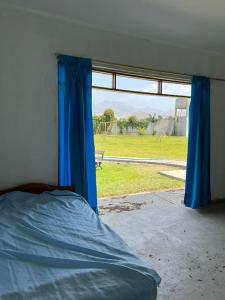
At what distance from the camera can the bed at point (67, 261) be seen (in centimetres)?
104

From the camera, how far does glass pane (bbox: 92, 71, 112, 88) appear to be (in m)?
3.19

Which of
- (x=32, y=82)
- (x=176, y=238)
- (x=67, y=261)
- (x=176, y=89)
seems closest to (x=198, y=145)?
(x=176, y=89)

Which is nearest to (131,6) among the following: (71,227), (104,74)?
(104,74)

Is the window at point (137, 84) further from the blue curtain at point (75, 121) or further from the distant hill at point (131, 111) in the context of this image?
the distant hill at point (131, 111)

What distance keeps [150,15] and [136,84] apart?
3.35 feet

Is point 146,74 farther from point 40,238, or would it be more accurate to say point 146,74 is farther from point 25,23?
point 40,238

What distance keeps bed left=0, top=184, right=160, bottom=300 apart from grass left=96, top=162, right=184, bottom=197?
2814 millimetres

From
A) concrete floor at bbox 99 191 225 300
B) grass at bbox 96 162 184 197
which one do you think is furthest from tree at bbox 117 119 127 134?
concrete floor at bbox 99 191 225 300

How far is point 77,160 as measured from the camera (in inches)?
114

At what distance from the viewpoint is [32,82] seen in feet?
8.92

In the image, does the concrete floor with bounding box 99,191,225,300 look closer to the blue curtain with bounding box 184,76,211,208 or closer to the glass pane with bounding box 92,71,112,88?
the blue curtain with bounding box 184,76,211,208

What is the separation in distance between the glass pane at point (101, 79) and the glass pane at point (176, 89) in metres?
0.89

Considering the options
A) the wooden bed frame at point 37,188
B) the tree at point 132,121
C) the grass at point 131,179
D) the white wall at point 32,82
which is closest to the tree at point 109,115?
the tree at point 132,121

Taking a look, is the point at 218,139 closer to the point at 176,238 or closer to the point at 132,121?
the point at 132,121
